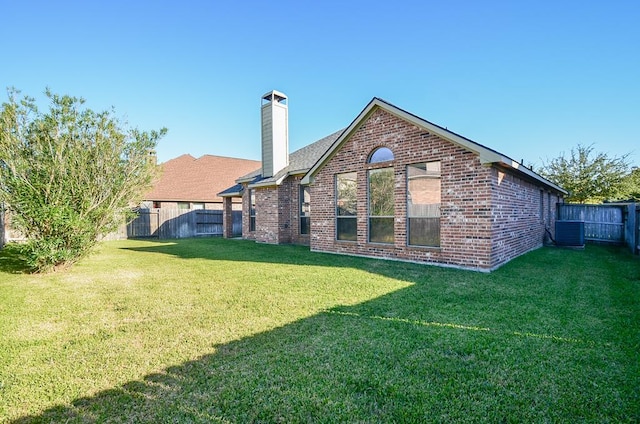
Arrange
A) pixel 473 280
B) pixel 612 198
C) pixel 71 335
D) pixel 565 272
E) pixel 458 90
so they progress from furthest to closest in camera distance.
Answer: pixel 612 198, pixel 458 90, pixel 565 272, pixel 473 280, pixel 71 335

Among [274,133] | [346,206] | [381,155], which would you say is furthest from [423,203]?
[274,133]

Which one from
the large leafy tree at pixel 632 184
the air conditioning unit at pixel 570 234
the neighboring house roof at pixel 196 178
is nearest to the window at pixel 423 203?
the air conditioning unit at pixel 570 234

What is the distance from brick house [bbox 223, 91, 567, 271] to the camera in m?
7.49

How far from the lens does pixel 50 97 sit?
7.54 metres

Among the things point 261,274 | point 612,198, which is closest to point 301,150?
point 261,274

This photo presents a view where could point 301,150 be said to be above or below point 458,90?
below

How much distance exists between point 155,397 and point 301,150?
588 inches

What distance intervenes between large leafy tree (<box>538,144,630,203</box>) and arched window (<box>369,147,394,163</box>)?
18.6 m

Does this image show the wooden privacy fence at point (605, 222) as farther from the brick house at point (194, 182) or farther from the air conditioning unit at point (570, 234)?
the brick house at point (194, 182)

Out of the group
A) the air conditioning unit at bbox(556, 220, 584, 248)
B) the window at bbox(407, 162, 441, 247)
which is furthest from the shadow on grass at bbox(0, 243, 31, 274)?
the air conditioning unit at bbox(556, 220, 584, 248)

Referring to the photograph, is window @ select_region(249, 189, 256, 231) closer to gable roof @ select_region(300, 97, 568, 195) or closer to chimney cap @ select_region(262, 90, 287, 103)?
chimney cap @ select_region(262, 90, 287, 103)

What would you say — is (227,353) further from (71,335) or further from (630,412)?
(630,412)

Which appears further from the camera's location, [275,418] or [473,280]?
[473,280]

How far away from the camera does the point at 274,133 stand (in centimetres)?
1492
